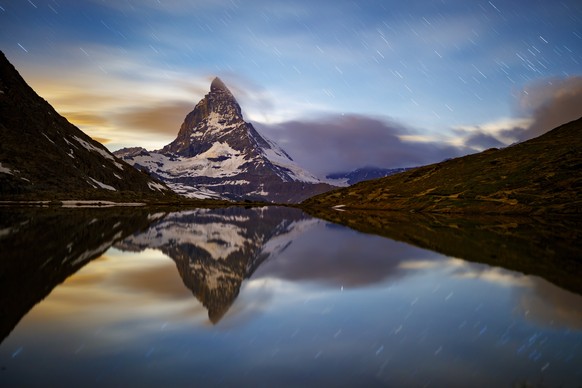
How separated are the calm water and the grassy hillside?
112m

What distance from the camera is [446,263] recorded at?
34.0 m

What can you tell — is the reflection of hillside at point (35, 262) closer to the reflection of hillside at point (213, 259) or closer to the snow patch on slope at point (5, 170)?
the reflection of hillside at point (213, 259)

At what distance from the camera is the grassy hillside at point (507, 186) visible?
131m

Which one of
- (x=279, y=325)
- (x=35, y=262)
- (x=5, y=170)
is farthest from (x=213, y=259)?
(x=5, y=170)

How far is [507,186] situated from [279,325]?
496 ft

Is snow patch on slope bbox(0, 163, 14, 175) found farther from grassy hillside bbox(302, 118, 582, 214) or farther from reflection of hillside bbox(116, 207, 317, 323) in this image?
reflection of hillside bbox(116, 207, 317, 323)

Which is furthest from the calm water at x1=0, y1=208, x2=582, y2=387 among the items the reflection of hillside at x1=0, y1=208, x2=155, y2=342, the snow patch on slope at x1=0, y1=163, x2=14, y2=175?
the snow patch on slope at x1=0, y1=163, x2=14, y2=175

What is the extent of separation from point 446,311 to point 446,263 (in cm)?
1551

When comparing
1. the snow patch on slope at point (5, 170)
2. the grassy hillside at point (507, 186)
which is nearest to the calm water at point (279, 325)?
the grassy hillside at point (507, 186)

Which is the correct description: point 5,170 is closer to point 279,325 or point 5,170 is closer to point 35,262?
point 35,262

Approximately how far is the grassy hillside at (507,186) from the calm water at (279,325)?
112 meters

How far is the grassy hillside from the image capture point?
13075cm

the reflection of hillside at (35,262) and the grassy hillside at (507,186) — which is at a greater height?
the grassy hillside at (507,186)

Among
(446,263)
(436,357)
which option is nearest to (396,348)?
(436,357)
